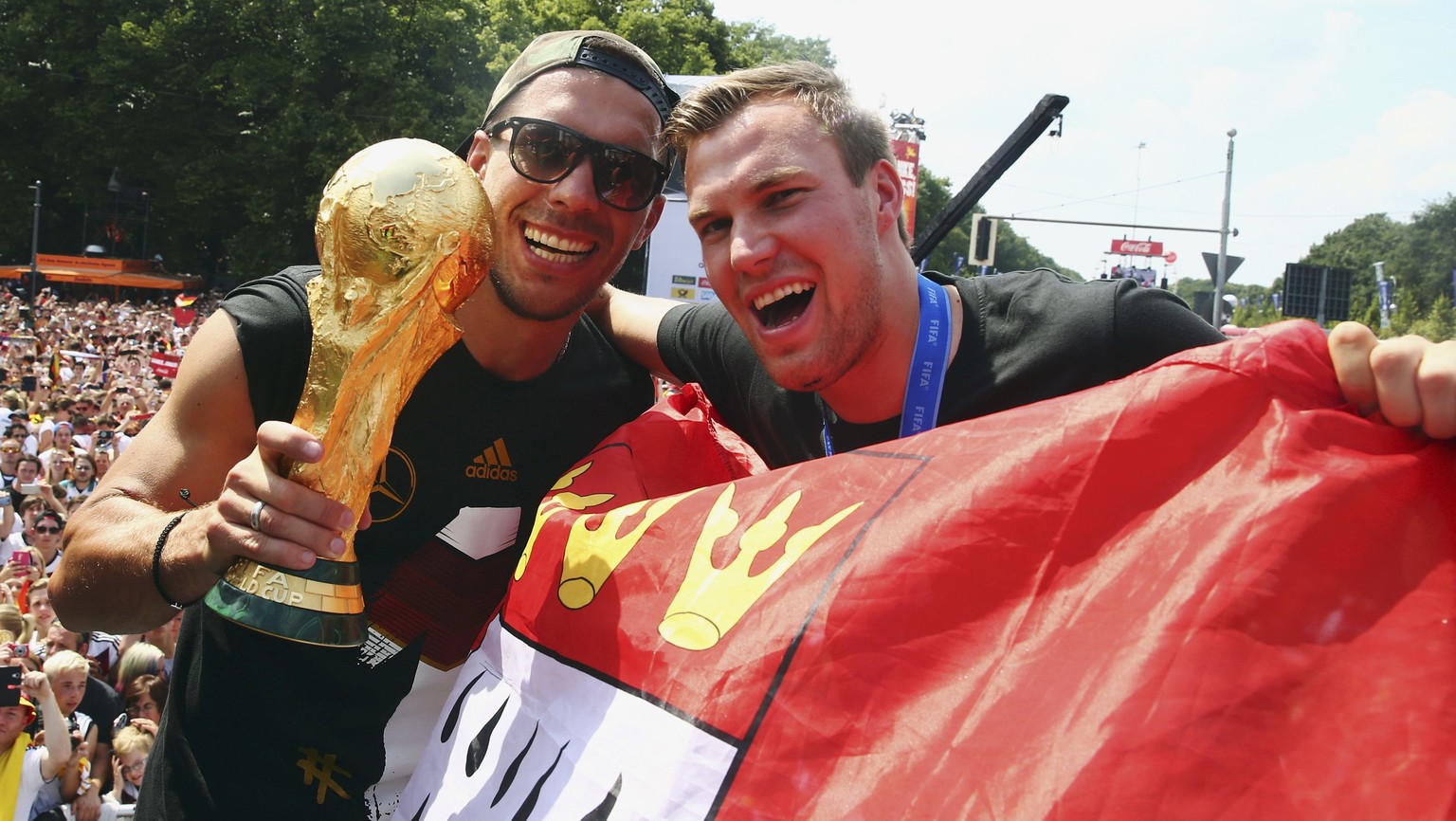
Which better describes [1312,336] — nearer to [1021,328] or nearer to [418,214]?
[1021,328]

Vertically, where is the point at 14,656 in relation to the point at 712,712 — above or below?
below

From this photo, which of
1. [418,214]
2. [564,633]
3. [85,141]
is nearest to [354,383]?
[418,214]

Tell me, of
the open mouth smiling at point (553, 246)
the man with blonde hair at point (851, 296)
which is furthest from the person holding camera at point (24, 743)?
the man with blonde hair at point (851, 296)

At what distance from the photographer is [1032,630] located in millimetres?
1466

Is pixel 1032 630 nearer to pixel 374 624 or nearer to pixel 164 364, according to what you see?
pixel 374 624

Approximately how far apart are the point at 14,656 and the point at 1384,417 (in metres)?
5.96

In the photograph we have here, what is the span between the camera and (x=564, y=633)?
73.8 inches

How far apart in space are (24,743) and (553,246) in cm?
439

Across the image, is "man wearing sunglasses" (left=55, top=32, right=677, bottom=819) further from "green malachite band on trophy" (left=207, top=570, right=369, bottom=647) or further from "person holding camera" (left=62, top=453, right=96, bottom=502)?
"person holding camera" (left=62, top=453, right=96, bottom=502)

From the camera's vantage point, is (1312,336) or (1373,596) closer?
(1373,596)

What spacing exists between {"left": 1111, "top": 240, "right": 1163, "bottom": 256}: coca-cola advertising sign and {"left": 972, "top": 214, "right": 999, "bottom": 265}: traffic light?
65185 millimetres

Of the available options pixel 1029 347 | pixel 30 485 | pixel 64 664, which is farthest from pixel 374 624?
pixel 30 485

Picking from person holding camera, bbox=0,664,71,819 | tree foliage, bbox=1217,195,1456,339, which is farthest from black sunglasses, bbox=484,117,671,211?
tree foliage, bbox=1217,195,1456,339

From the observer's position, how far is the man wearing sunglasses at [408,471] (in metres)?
2.11
